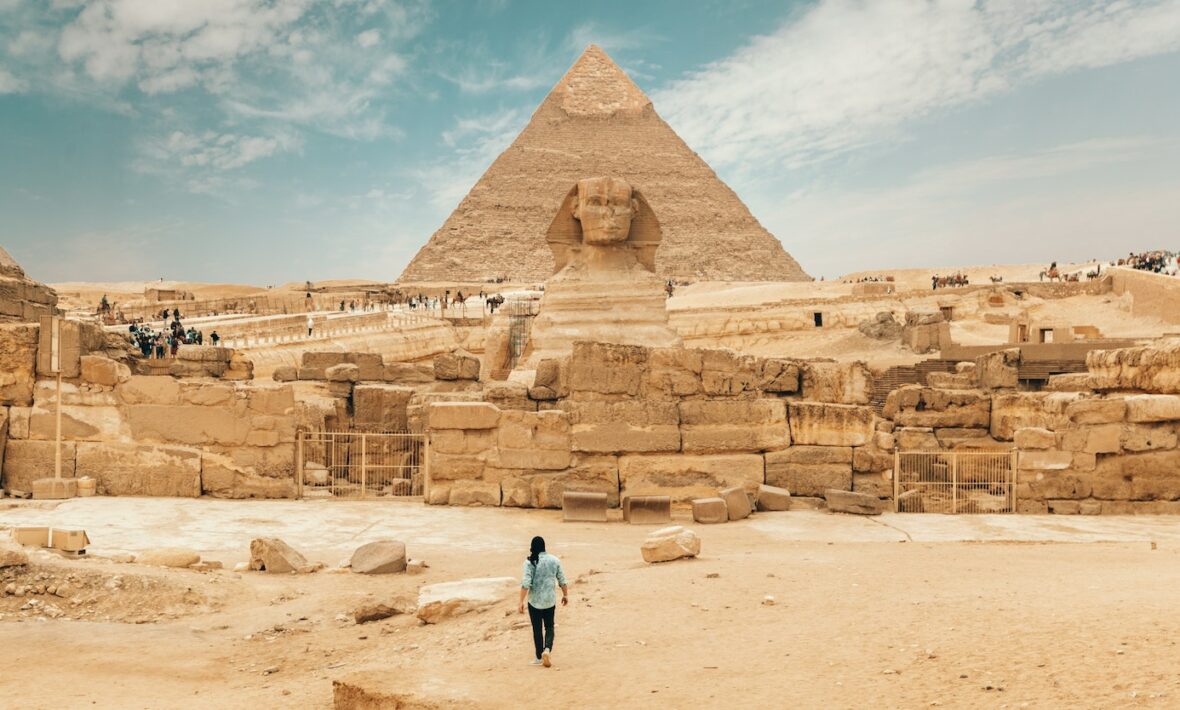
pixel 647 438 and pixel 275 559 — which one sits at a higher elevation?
pixel 647 438

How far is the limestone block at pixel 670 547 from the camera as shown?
16.6ft

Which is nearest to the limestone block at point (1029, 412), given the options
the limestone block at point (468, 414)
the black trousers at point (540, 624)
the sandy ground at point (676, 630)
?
the sandy ground at point (676, 630)

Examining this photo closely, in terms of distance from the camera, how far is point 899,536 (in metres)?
6.00

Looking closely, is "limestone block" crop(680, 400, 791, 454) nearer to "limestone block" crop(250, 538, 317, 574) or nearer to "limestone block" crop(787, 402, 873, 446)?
"limestone block" crop(787, 402, 873, 446)

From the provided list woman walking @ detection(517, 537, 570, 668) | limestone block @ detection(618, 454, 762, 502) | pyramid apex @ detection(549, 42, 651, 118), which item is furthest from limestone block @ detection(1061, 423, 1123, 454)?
pyramid apex @ detection(549, 42, 651, 118)

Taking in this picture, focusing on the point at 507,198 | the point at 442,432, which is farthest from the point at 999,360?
the point at 507,198

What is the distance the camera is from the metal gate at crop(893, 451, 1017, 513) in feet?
23.7

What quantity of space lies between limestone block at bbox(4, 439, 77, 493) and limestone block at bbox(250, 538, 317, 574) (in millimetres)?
2750

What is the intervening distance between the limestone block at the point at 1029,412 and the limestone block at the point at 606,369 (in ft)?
10.2

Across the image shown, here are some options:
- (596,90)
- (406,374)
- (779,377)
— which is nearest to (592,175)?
(596,90)

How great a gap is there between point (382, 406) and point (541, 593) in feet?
22.5

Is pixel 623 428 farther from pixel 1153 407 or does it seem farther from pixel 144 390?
pixel 1153 407

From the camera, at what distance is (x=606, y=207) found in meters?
12.9

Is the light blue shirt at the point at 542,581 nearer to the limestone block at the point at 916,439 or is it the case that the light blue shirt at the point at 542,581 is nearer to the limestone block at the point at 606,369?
the limestone block at the point at 606,369
